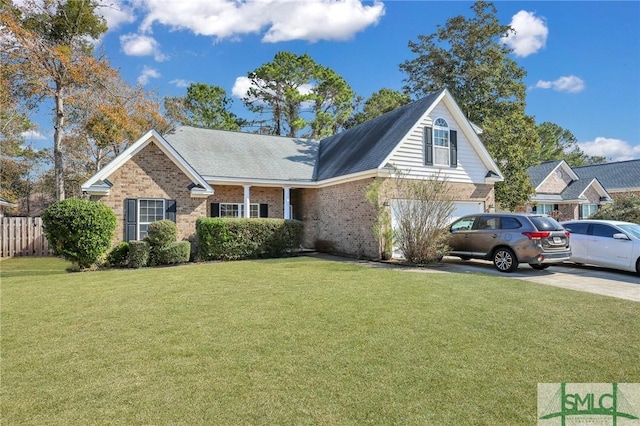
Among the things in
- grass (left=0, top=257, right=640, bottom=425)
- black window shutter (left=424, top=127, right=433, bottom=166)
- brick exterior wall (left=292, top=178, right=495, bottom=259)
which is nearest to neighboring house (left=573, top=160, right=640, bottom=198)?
brick exterior wall (left=292, top=178, right=495, bottom=259)

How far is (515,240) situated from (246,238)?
926 cm

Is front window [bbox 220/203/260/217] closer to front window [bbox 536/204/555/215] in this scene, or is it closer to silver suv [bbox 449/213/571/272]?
silver suv [bbox 449/213/571/272]

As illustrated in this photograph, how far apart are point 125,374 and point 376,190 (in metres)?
10.8

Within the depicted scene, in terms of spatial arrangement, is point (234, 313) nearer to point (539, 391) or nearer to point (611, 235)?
point (539, 391)

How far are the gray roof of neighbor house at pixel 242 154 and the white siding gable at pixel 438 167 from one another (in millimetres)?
5272

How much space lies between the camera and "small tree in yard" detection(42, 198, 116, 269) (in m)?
11.5

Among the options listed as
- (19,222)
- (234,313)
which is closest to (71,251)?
(234,313)

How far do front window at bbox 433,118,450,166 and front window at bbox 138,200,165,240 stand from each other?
37.2ft

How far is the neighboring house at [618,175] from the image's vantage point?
33.1m

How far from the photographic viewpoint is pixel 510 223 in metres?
11.3

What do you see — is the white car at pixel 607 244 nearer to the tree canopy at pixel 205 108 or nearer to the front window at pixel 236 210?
the front window at pixel 236 210

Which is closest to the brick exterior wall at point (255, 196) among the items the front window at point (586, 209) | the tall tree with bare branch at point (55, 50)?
the tall tree with bare branch at point (55, 50)

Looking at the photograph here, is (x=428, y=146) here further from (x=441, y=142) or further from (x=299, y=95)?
(x=299, y=95)

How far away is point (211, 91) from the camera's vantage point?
34.2m
